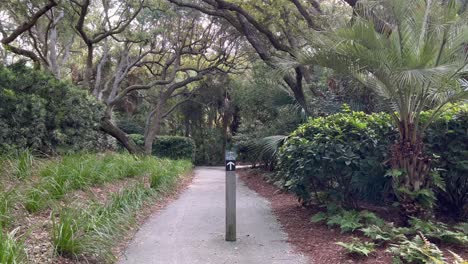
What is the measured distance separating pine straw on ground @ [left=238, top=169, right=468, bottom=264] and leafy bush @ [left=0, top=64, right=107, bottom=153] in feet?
17.1

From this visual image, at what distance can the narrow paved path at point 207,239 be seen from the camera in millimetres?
5793

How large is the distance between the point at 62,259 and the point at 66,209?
0.90m

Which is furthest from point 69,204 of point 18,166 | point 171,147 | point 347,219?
point 171,147

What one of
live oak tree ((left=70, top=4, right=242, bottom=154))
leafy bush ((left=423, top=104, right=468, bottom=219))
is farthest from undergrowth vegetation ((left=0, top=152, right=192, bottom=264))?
live oak tree ((left=70, top=4, right=242, bottom=154))

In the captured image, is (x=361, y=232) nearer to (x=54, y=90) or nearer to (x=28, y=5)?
(x=54, y=90)

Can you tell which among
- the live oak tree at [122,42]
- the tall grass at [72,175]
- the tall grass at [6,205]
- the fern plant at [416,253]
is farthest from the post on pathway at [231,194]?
the live oak tree at [122,42]

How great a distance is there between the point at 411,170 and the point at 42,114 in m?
7.56

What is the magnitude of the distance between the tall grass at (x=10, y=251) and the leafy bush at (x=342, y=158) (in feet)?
15.8

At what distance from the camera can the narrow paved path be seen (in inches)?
228

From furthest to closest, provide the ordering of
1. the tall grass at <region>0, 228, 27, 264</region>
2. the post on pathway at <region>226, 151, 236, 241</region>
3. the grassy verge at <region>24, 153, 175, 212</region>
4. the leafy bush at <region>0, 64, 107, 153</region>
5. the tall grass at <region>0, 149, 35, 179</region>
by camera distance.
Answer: the leafy bush at <region>0, 64, 107, 153</region>, the tall grass at <region>0, 149, 35, 179</region>, the post on pathway at <region>226, 151, 236, 241</region>, the grassy verge at <region>24, 153, 175, 212</region>, the tall grass at <region>0, 228, 27, 264</region>

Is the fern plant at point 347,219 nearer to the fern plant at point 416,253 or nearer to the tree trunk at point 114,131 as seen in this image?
the fern plant at point 416,253

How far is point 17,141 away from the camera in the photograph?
911cm

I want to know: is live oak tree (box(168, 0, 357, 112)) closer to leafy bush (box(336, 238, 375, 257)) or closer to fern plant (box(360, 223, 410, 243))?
fern plant (box(360, 223, 410, 243))

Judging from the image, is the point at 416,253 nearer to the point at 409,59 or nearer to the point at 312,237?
the point at 312,237
